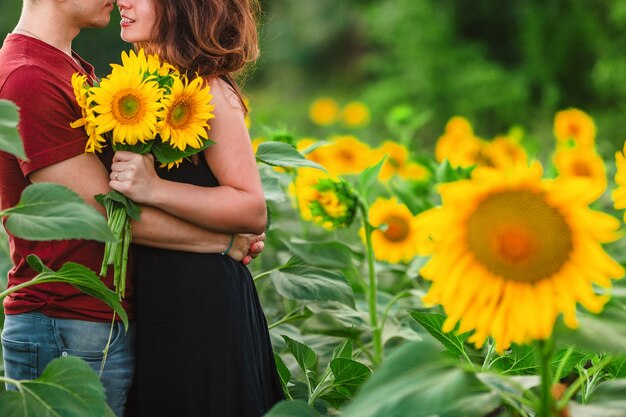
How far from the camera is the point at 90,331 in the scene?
4.77 feet

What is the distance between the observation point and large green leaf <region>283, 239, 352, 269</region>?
1834 millimetres

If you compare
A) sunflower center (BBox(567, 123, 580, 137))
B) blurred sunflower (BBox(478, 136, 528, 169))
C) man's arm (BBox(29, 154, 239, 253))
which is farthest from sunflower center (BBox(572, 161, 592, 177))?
man's arm (BBox(29, 154, 239, 253))

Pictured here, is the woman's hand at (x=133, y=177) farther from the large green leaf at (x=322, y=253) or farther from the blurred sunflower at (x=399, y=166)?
the blurred sunflower at (x=399, y=166)

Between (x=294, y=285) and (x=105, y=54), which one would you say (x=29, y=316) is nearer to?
(x=294, y=285)

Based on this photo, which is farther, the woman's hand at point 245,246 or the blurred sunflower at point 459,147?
the blurred sunflower at point 459,147

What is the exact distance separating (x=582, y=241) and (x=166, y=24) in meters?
0.84

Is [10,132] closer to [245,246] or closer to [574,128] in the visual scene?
[245,246]

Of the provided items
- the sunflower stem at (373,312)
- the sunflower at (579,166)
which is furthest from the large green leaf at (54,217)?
the sunflower at (579,166)

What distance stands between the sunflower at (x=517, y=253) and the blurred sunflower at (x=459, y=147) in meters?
1.55

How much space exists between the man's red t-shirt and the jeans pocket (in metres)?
0.05

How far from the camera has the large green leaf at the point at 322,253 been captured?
6.02 ft

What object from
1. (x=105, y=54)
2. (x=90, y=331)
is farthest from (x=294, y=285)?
(x=105, y=54)

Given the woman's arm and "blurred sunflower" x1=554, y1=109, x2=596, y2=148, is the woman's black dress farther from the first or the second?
"blurred sunflower" x1=554, y1=109, x2=596, y2=148

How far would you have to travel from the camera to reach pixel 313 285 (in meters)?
1.71
